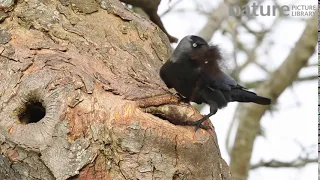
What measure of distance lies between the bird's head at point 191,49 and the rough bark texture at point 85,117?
13cm

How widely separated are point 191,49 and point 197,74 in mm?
99

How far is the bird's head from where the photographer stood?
211cm

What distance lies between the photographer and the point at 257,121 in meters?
3.52

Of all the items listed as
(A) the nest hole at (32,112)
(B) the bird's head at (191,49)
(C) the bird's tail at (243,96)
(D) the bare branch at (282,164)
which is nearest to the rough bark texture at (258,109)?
(D) the bare branch at (282,164)

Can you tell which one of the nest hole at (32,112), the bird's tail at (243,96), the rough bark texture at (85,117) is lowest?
the bird's tail at (243,96)

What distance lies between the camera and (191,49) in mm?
2176

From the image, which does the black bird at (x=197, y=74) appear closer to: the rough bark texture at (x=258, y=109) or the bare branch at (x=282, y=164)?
the rough bark texture at (x=258, y=109)

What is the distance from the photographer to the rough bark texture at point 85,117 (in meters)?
1.86

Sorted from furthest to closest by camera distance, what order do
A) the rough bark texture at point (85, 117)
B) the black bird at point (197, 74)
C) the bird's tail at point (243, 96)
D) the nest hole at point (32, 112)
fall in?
the bird's tail at point (243, 96), the black bird at point (197, 74), the nest hole at point (32, 112), the rough bark texture at point (85, 117)

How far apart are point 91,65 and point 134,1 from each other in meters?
1.03

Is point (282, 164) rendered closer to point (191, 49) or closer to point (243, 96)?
point (243, 96)

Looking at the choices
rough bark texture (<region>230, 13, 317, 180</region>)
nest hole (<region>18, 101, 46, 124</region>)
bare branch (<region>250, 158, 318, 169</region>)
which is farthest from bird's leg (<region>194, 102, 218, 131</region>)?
bare branch (<region>250, 158, 318, 169</region>)

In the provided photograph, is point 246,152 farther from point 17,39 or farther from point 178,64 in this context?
point 17,39

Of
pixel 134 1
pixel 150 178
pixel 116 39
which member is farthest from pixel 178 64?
pixel 134 1
